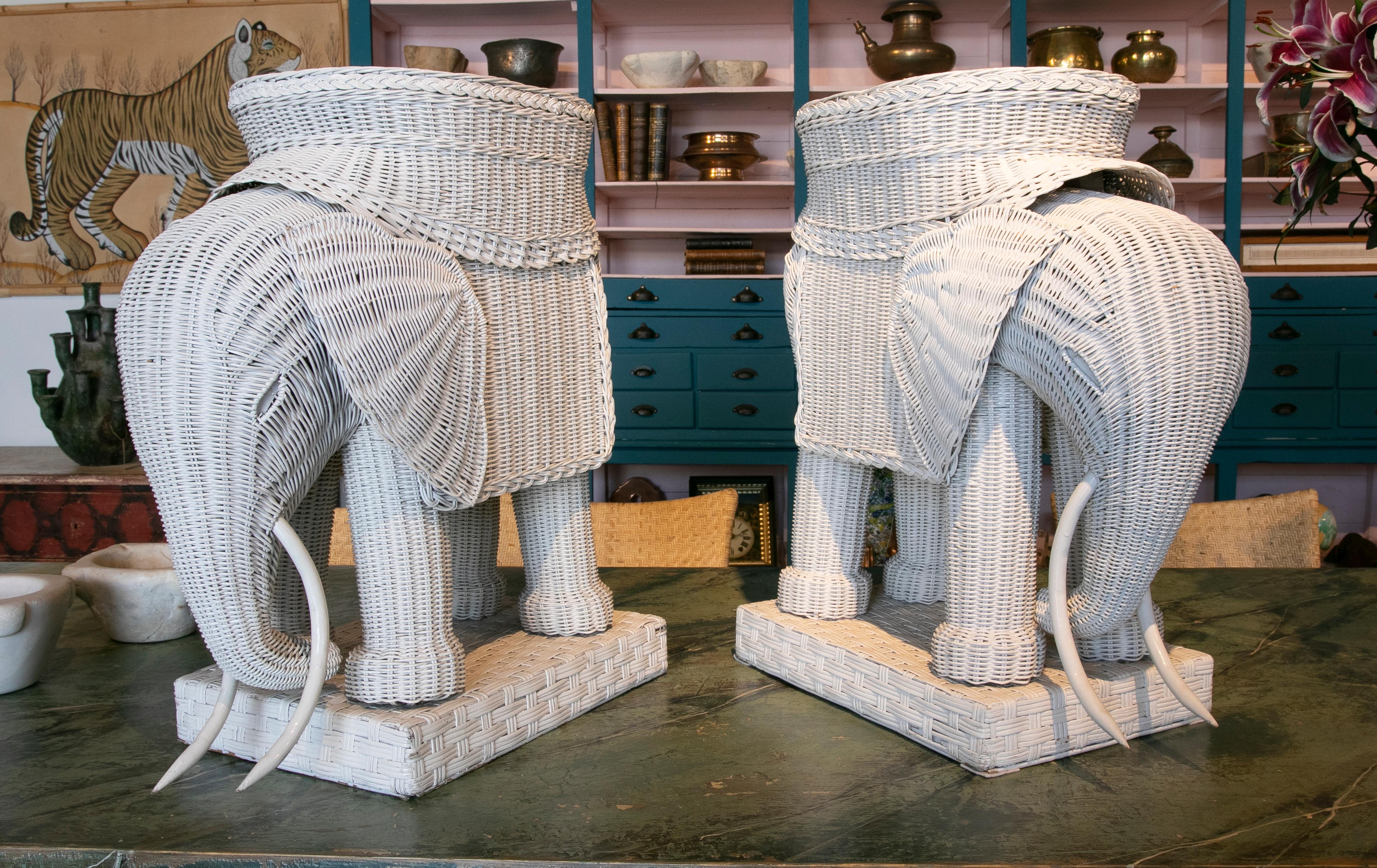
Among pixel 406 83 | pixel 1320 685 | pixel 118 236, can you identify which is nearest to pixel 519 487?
pixel 406 83

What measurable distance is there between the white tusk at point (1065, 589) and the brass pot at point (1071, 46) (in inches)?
78.2

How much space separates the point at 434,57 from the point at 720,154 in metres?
0.70

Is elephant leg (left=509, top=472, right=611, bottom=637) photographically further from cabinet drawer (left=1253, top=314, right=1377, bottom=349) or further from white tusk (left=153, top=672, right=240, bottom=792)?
cabinet drawer (left=1253, top=314, right=1377, bottom=349)

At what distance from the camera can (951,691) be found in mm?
669

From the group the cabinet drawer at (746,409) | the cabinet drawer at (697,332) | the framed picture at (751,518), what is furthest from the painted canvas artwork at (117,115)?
the framed picture at (751,518)

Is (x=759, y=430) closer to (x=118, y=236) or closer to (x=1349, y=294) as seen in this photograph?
(x=1349, y=294)

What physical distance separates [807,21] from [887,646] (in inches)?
78.4

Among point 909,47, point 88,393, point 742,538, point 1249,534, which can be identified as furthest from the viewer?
point 742,538

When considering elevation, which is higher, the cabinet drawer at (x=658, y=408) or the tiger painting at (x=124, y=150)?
the tiger painting at (x=124, y=150)

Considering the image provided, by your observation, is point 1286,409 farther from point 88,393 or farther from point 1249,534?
point 88,393

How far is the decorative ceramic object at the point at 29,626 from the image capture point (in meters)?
0.76

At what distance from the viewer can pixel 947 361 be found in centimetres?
67

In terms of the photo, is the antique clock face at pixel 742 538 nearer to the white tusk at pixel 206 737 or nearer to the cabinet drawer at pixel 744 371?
the cabinet drawer at pixel 744 371

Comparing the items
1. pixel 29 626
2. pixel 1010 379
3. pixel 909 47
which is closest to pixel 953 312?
pixel 1010 379
